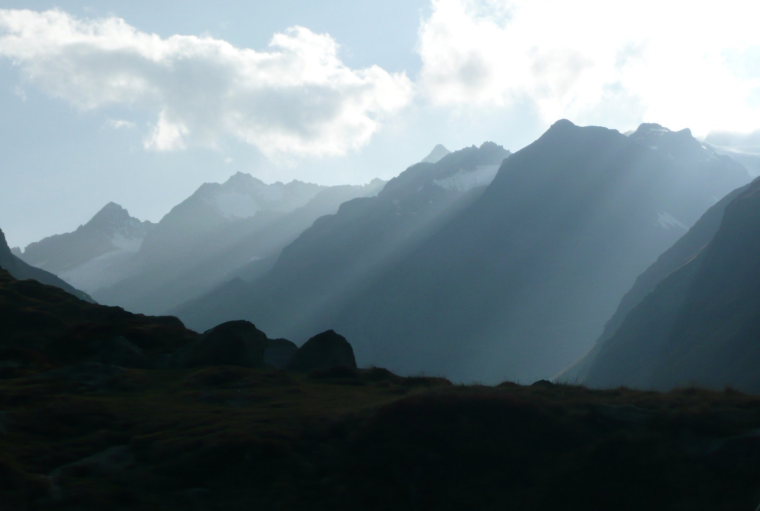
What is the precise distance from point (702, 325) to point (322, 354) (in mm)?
116032

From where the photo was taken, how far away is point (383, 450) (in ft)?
76.1

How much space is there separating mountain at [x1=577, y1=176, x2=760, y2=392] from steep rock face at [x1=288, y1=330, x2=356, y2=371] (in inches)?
3118

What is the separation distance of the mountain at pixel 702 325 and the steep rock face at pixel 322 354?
79208 millimetres

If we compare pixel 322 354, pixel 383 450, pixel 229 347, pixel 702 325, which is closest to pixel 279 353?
pixel 322 354

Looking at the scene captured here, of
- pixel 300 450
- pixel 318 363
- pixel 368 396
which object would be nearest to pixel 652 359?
pixel 318 363

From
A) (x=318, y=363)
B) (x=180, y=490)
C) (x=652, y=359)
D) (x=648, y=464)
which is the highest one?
(x=652, y=359)

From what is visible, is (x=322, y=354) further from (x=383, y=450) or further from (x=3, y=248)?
(x=3, y=248)

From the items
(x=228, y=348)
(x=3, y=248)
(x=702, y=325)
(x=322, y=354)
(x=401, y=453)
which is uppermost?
(x=3, y=248)

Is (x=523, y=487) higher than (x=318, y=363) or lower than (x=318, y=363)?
lower

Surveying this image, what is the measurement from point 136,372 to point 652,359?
135 meters

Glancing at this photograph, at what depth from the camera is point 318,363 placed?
46.3 m

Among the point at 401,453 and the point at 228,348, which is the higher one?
the point at 228,348

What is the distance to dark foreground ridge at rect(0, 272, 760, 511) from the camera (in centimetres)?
2039

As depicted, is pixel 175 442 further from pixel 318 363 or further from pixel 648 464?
pixel 318 363
